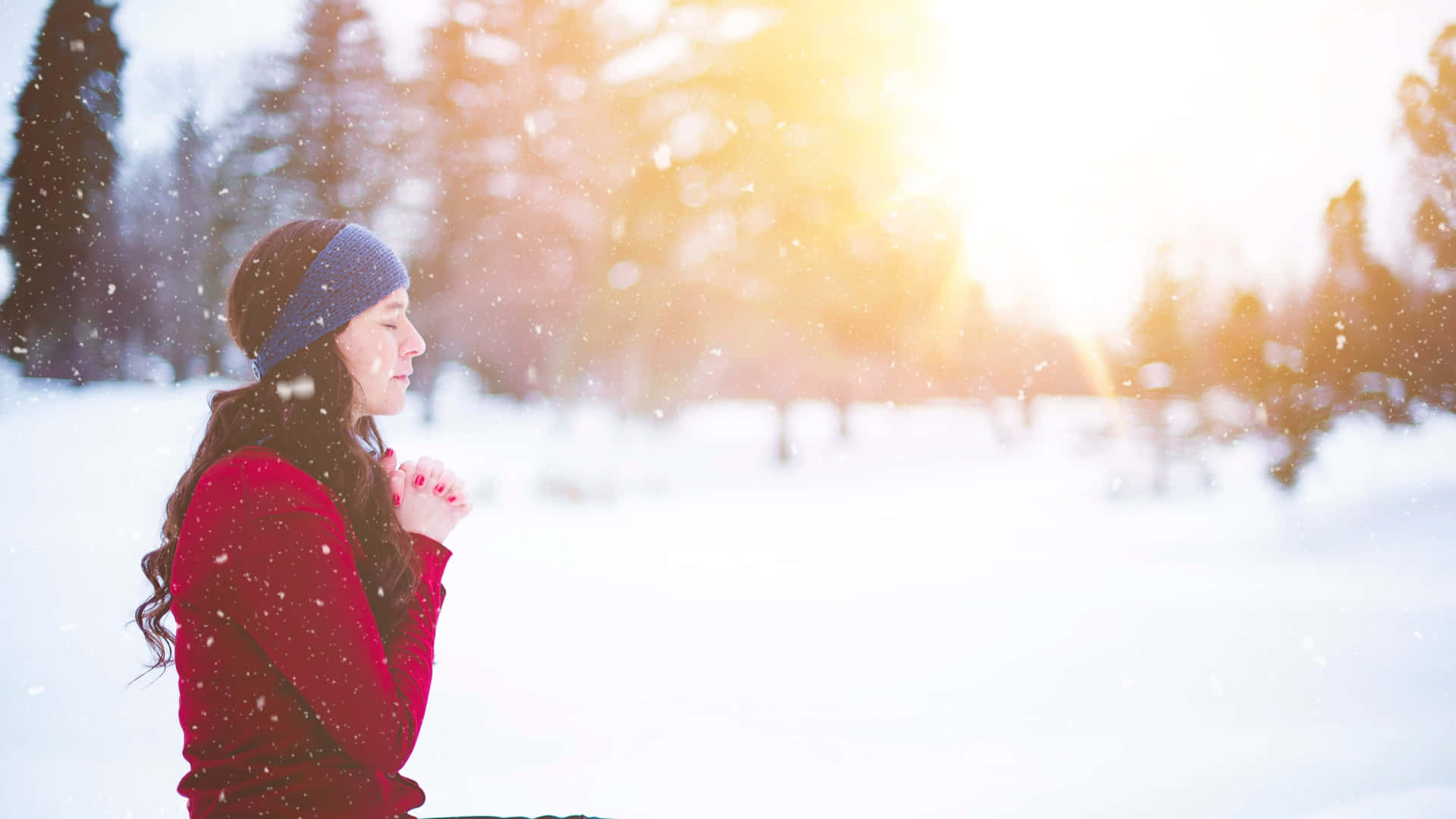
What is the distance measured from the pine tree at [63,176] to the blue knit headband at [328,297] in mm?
7348

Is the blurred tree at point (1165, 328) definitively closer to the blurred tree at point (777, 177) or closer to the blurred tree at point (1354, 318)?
the blurred tree at point (1354, 318)

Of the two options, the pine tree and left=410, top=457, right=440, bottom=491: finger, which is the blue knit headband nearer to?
left=410, top=457, right=440, bottom=491: finger

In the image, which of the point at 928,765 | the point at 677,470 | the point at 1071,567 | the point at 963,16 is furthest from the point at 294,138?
the point at 1071,567

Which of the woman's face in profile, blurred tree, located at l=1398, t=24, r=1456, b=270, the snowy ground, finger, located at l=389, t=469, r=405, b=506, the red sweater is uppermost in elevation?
blurred tree, located at l=1398, t=24, r=1456, b=270

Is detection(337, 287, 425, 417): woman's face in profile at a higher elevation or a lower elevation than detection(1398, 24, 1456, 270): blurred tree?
lower

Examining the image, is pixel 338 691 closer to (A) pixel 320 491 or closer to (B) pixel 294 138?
(A) pixel 320 491

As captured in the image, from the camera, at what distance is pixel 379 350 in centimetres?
139

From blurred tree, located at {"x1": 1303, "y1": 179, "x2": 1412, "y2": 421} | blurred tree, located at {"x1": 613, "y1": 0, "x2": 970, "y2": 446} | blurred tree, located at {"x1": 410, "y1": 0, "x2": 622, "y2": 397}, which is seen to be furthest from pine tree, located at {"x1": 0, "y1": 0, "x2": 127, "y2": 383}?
blurred tree, located at {"x1": 1303, "y1": 179, "x2": 1412, "y2": 421}

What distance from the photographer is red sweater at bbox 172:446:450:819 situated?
41.9 inches

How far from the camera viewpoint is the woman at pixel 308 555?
42.2 inches

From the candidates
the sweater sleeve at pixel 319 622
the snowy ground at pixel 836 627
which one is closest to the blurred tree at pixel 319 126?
the snowy ground at pixel 836 627

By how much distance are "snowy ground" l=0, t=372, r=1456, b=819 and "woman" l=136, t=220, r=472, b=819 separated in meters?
0.37

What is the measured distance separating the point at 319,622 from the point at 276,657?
8 cm

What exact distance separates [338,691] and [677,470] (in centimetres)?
940
